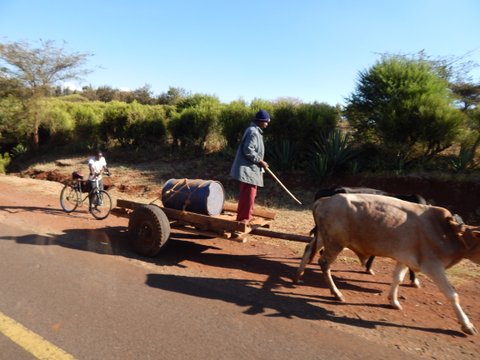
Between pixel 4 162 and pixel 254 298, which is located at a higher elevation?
pixel 254 298

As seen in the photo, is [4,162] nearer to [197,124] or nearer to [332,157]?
[197,124]

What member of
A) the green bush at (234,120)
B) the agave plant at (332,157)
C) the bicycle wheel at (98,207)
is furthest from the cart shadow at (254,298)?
the green bush at (234,120)

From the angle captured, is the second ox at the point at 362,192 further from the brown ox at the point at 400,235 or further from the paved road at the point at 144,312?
the paved road at the point at 144,312

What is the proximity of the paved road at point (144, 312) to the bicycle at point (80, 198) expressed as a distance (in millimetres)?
2842

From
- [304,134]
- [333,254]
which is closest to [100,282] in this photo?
[333,254]

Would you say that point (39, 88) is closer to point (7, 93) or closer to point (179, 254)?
point (7, 93)

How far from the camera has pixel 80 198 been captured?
32.7 feet

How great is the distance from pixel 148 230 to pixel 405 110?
333 inches

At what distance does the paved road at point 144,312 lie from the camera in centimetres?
351

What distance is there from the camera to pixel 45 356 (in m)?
3.30

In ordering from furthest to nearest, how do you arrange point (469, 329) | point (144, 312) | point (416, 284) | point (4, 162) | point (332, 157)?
point (4, 162) < point (332, 157) < point (416, 284) < point (144, 312) < point (469, 329)

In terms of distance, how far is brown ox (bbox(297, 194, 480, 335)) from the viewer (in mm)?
4219

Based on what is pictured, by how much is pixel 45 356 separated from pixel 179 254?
3121 millimetres

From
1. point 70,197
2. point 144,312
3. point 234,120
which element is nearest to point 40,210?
point 70,197
